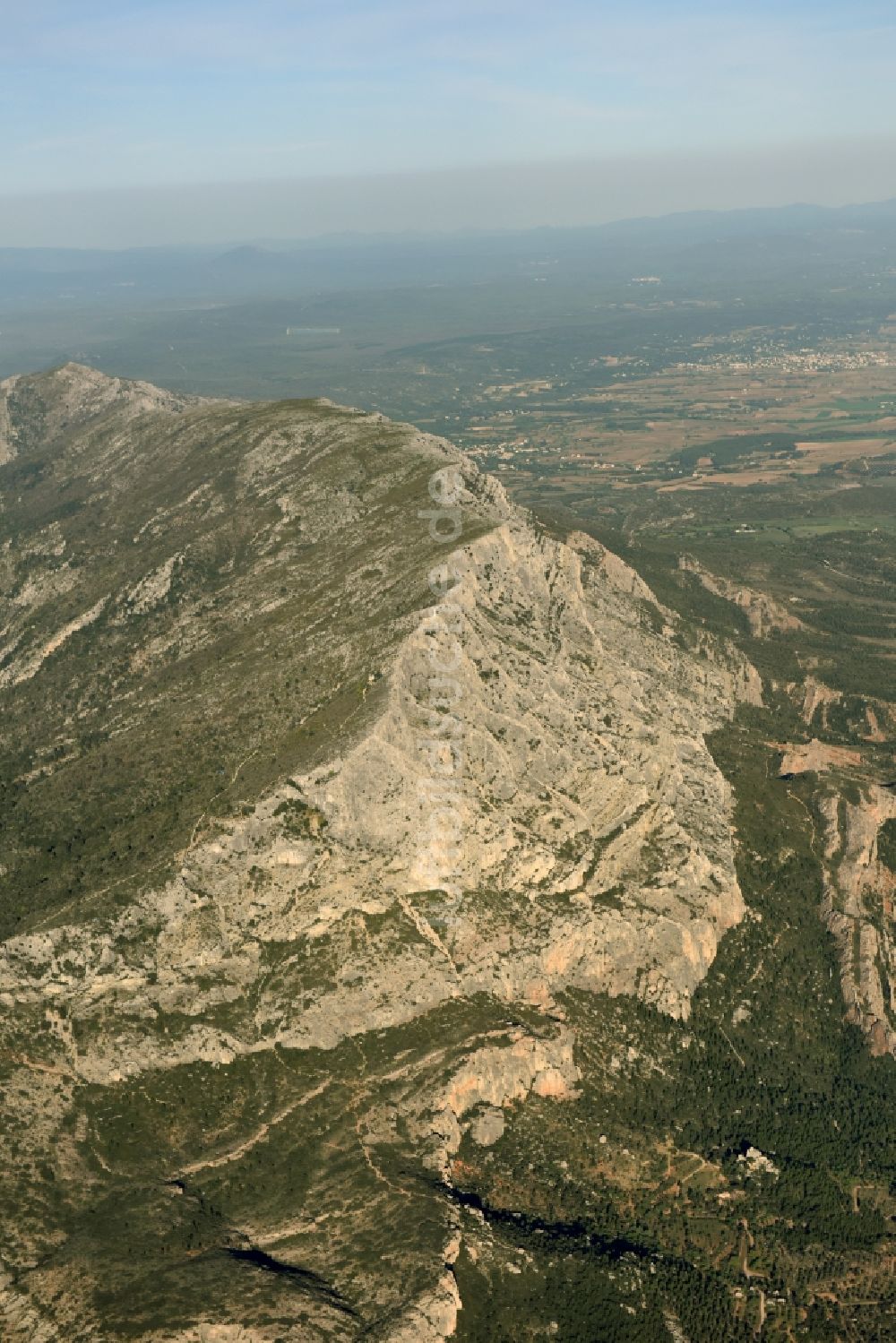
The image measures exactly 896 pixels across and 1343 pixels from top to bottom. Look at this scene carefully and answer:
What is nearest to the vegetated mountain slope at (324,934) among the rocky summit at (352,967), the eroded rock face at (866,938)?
the rocky summit at (352,967)

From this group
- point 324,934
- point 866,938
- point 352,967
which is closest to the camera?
point 352,967

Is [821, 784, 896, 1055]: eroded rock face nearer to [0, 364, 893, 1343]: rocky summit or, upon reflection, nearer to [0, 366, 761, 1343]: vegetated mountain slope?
[0, 364, 893, 1343]: rocky summit

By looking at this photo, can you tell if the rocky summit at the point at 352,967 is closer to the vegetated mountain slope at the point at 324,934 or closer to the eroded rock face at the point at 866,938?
the vegetated mountain slope at the point at 324,934

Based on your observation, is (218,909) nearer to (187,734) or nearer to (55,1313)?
(187,734)

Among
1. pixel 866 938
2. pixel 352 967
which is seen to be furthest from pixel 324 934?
pixel 866 938

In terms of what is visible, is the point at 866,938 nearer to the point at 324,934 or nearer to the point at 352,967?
the point at 352,967

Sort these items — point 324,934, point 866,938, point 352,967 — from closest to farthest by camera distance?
1. point 352,967
2. point 324,934
3. point 866,938

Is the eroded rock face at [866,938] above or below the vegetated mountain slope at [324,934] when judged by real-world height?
below

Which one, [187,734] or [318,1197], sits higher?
[187,734]

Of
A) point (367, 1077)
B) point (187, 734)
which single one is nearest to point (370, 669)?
point (187, 734)
